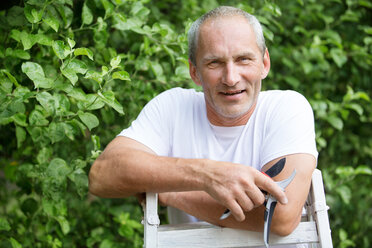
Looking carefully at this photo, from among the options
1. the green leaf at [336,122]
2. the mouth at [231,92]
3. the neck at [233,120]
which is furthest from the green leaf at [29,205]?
the green leaf at [336,122]

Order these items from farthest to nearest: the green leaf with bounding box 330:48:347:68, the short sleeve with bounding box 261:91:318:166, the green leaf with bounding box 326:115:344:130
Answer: the green leaf with bounding box 330:48:347:68 < the green leaf with bounding box 326:115:344:130 < the short sleeve with bounding box 261:91:318:166

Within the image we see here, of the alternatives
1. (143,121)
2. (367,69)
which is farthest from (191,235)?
(367,69)

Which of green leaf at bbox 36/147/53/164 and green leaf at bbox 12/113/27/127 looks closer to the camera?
green leaf at bbox 12/113/27/127

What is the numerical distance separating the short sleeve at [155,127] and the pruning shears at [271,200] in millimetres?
506

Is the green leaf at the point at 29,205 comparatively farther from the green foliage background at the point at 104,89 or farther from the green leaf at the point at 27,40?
the green leaf at the point at 27,40

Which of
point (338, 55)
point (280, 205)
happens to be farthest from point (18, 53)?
point (338, 55)

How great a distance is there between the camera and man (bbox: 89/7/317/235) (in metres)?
1.55

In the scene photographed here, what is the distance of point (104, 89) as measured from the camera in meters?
2.18

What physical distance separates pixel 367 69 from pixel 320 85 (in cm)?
40

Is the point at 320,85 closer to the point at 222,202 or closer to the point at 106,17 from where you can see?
the point at 106,17

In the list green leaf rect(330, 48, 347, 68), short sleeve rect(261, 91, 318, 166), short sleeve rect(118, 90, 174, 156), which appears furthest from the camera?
green leaf rect(330, 48, 347, 68)

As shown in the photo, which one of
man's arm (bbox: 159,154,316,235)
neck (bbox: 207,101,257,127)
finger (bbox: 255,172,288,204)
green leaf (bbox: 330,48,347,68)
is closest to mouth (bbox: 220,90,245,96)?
neck (bbox: 207,101,257,127)

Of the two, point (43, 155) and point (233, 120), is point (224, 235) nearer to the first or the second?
point (233, 120)

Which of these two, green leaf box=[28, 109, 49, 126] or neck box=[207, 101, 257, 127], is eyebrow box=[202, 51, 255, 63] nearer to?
neck box=[207, 101, 257, 127]
